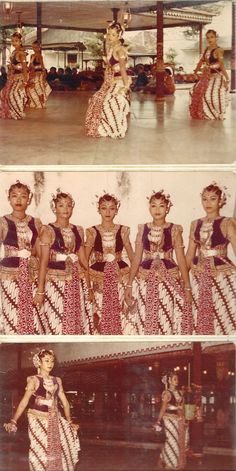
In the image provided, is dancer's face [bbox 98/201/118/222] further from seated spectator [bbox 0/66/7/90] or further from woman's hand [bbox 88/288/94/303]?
seated spectator [bbox 0/66/7/90]

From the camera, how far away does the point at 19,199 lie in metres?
2.37

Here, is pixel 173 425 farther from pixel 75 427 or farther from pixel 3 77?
pixel 3 77

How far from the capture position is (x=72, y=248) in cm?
245

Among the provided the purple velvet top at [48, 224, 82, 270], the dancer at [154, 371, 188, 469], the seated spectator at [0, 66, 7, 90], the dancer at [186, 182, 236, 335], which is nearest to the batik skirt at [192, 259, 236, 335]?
the dancer at [186, 182, 236, 335]

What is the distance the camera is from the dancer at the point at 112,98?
2.24m

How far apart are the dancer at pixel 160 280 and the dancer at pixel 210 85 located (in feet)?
1.22

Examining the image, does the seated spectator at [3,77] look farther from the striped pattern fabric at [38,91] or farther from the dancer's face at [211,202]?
the dancer's face at [211,202]

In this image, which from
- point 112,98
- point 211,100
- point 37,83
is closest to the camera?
point 211,100

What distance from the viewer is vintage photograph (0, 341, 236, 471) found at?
2.42m

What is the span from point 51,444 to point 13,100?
4.10 feet

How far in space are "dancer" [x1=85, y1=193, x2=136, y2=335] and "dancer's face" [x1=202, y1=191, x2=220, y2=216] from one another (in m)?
0.29

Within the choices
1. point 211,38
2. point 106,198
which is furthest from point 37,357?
point 211,38

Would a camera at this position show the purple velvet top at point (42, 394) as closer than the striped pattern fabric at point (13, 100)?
No

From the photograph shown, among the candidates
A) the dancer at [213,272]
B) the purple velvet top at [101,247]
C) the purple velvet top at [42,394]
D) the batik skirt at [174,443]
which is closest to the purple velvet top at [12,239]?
the purple velvet top at [101,247]
